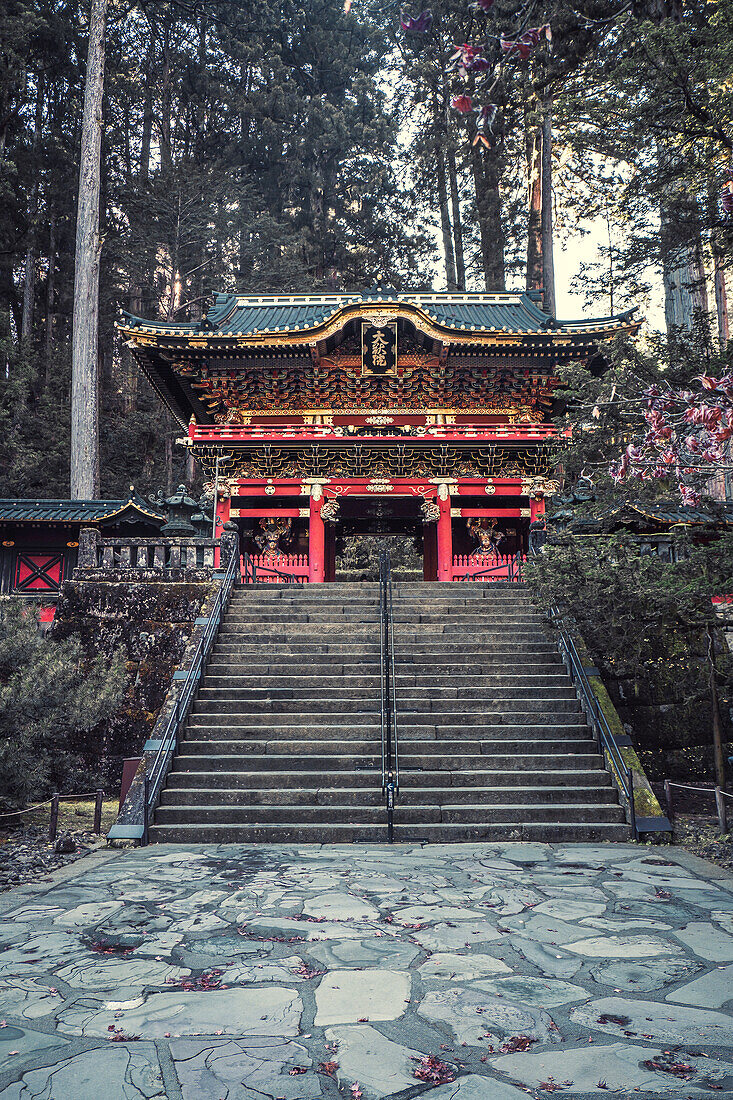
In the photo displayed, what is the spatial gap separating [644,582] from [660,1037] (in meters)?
5.25

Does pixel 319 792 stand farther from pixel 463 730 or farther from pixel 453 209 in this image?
pixel 453 209

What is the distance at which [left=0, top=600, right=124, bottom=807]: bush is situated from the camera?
697cm

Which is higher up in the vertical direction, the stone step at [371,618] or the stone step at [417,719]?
the stone step at [371,618]

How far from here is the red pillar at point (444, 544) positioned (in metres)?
14.8

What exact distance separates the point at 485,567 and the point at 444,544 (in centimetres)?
121

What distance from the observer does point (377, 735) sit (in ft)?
27.1

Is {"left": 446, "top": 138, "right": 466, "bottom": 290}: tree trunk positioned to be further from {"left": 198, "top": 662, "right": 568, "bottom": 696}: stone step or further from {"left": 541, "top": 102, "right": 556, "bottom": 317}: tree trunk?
{"left": 198, "top": 662, "right": 568, "bottom": 696}: stone step

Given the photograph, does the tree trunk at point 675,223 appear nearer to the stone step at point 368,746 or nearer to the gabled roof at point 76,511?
the stone step at point 368,746

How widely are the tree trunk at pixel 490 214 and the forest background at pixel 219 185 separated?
0.29 ft

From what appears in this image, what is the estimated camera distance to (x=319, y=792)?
7.27 meters

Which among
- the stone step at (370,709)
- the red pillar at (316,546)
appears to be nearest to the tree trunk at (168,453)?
the red pillar at (316,546)

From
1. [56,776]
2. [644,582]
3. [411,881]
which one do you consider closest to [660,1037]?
[411,881]

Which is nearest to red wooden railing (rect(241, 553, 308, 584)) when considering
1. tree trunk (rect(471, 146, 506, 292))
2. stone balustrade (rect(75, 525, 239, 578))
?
stone balustrade (rect(75, 525, 239, 578))

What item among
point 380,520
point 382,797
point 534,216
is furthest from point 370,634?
point 534,216
